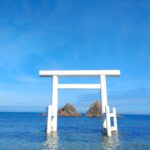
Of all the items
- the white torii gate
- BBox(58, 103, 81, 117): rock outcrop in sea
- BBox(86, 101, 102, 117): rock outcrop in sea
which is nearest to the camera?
the white torii gate

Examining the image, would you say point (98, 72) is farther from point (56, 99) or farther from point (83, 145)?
point (83, 145)

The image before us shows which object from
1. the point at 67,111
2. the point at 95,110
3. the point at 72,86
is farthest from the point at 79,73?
the point at 67,111

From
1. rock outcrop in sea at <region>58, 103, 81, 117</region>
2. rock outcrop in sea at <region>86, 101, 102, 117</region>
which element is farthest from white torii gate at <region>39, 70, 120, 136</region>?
rock outcrop in sea at <region>58, 103, 81, 117</region>

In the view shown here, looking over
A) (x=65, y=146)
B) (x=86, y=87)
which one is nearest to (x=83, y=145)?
(x=65, y=146)

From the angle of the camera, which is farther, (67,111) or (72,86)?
(67,111)

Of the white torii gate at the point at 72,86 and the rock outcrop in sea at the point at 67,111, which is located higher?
the rock outcrop in sea at the point at 67,111

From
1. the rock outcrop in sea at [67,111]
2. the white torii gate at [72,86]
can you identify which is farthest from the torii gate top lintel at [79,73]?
the rock outcrop in sea at [67,111]

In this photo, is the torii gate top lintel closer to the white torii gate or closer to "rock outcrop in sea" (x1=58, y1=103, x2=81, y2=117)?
the white torii gate

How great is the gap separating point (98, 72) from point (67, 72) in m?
2.08

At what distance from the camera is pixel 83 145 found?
1473 cm

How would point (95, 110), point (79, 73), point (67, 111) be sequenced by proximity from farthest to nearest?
point (67, 111) → point (95, 110) → point (79, 73)

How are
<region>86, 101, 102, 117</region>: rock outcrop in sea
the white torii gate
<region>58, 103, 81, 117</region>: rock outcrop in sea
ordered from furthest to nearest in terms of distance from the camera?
<region>58, 103, 81, 117</region>: rock outcrop in sea, <region>86, 101, 102, 117</region>: rock outcrop in sea, the white torii gate

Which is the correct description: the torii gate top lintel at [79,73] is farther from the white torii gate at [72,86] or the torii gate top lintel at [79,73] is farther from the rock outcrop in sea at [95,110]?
the rock outcrop in sea at [95,110]

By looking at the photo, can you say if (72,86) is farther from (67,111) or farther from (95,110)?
(67,111)
